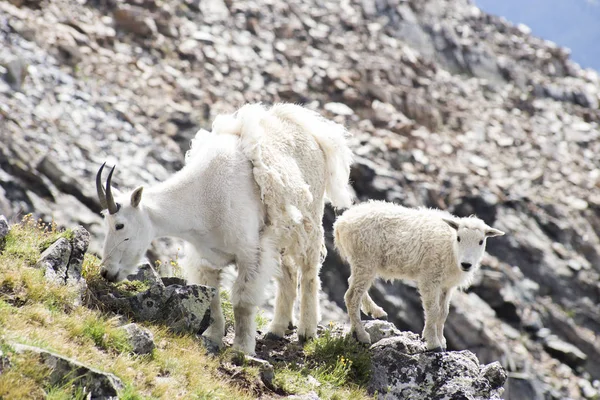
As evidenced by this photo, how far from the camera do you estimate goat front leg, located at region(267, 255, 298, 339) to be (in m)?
9.49

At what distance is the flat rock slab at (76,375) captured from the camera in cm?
556

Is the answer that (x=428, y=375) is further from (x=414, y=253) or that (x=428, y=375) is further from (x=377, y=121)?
(x=377, y=121)

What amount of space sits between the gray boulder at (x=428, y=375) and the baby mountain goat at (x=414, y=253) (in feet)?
1.40

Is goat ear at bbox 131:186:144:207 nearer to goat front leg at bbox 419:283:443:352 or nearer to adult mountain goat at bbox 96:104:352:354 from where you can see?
adult mountain goat at bbox 96:104:352:354

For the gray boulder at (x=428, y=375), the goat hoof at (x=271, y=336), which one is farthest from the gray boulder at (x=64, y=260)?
the gray boulder at (x=428, y=375)

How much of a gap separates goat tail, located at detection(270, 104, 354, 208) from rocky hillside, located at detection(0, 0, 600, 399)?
11.2 m

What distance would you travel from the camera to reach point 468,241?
930 cm

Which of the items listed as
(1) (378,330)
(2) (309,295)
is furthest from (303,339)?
(1) (378,330)

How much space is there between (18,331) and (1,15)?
28265mm

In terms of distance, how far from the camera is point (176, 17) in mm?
42719

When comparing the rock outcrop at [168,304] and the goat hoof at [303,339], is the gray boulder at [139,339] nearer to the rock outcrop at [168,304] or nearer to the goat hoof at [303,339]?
the rock outcrop at [168,304]

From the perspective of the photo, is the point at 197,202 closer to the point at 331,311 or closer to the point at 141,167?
the point at 331,311

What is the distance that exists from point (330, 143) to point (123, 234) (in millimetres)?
3743

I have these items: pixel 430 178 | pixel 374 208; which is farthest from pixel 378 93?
pixel 374 208
